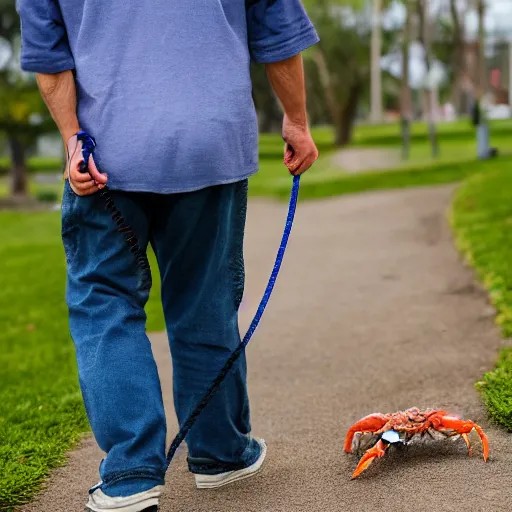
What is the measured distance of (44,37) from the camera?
8.99ft

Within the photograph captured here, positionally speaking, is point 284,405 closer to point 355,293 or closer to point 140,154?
point 140,154

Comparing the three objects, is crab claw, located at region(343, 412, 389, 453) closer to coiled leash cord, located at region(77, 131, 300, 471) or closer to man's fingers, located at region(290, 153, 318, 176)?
coiled leash cord, located at region(77, 131, 300, 471)

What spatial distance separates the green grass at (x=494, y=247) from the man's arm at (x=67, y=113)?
1842 millimetres

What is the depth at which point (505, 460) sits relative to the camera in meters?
3.13

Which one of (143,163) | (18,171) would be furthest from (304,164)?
(18,171)

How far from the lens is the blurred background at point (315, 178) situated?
4426 millimetres

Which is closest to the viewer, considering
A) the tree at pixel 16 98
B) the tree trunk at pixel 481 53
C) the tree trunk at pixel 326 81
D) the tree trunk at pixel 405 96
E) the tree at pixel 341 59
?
the tree trunk at pixel 481 53

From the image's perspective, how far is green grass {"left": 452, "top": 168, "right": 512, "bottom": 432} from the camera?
3850mm

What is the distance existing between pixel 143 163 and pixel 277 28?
0.63m

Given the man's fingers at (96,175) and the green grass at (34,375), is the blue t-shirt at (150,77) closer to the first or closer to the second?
the man's fingers at (96,175)

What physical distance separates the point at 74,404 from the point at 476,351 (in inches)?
82.7

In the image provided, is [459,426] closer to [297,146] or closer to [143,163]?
[297,146]

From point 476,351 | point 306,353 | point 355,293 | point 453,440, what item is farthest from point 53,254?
point 453,440

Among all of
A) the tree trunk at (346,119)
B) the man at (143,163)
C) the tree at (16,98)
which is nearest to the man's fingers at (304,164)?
the man at (143,163)
